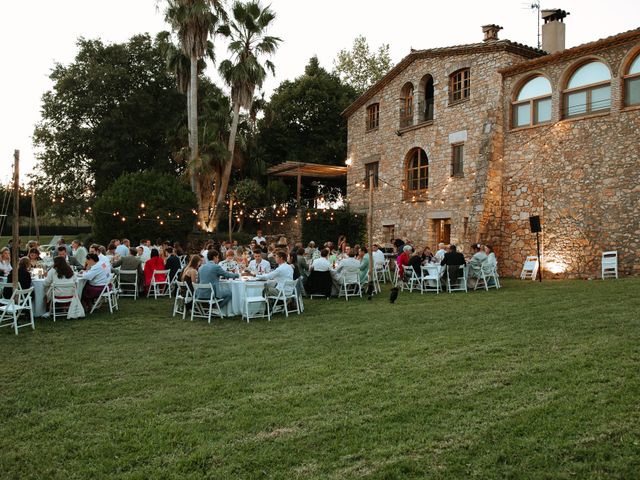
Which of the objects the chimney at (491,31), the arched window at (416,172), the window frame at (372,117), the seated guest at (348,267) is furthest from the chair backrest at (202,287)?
the window frame at (372,117)

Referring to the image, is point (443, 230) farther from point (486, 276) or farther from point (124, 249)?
point (124, 249)

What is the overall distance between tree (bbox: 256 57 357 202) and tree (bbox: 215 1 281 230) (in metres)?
5.45

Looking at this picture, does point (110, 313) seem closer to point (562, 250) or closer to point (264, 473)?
point (264, 473)

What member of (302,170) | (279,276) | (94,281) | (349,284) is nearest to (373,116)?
(302,170)

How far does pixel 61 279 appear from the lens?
28.2 ft

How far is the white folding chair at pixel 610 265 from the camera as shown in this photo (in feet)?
42.7

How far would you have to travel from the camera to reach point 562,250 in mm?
14352

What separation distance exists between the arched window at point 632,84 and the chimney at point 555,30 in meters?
4.32

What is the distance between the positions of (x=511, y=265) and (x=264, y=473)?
46.0 feet

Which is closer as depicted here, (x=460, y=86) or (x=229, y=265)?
(x=229, y=265)

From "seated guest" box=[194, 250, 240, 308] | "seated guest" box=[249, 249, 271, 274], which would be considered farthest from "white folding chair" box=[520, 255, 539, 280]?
"seated guest" box=[194, 250, 240, 308]

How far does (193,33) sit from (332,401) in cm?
1988

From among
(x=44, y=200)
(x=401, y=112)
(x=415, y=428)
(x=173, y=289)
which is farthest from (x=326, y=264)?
(x=44, y=200)

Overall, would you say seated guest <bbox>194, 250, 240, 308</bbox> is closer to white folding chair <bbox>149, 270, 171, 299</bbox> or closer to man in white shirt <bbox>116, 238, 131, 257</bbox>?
white folding chair <bbox>149, 270, 171, 299</bbox>
